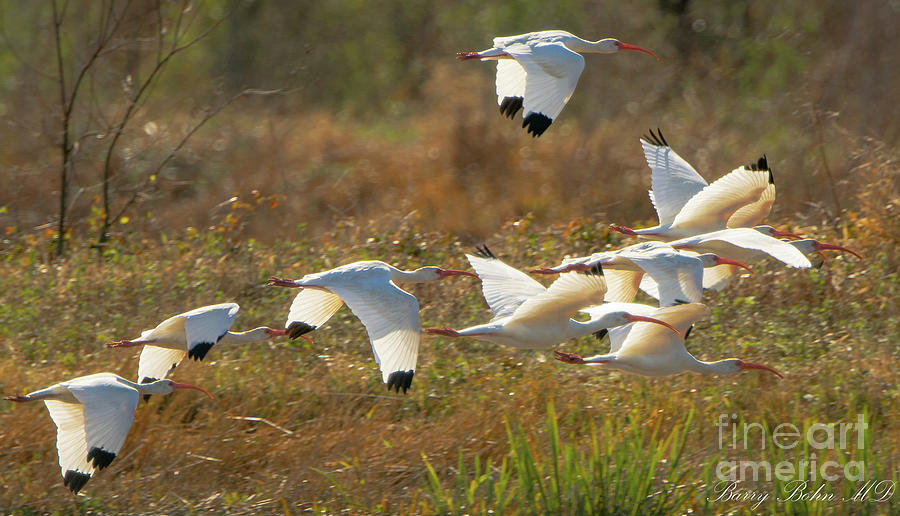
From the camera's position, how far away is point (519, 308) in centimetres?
571

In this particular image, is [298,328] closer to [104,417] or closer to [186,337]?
[186,337]

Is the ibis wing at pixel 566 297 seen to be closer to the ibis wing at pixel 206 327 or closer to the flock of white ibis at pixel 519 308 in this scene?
the flock of white ibis at pixel 519 308

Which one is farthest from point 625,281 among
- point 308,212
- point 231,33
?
point 231,33

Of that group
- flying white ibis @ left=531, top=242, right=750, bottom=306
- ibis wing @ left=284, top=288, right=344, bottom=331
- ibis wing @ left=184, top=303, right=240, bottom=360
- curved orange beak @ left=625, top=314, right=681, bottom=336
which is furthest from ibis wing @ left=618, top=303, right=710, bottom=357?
ibis wing @ left=184, top=303, right=240, bottom=360

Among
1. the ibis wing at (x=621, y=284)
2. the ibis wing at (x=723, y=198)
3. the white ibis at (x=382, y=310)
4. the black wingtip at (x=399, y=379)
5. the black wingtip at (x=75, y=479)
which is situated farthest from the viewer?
the ibis wing at (x=621, y=284)

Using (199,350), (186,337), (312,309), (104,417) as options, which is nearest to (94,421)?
(104,417)

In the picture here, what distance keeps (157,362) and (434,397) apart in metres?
1.94

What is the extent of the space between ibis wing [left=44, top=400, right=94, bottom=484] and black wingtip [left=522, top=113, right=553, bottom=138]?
9.06ft

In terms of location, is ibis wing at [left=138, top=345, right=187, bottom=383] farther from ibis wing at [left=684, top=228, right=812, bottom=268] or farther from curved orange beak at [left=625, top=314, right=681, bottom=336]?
ibis wing at [left=684, top=228, right=812, bottom=268]

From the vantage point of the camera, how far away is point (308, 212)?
13.1 metres

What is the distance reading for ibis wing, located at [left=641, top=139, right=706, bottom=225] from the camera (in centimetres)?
721

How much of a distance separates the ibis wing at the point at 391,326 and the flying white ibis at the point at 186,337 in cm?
63

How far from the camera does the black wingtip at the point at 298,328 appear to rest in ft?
19.2

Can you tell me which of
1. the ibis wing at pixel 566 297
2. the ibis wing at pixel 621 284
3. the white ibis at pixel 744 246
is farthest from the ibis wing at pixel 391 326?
the ibis wing at pixel 621 284
